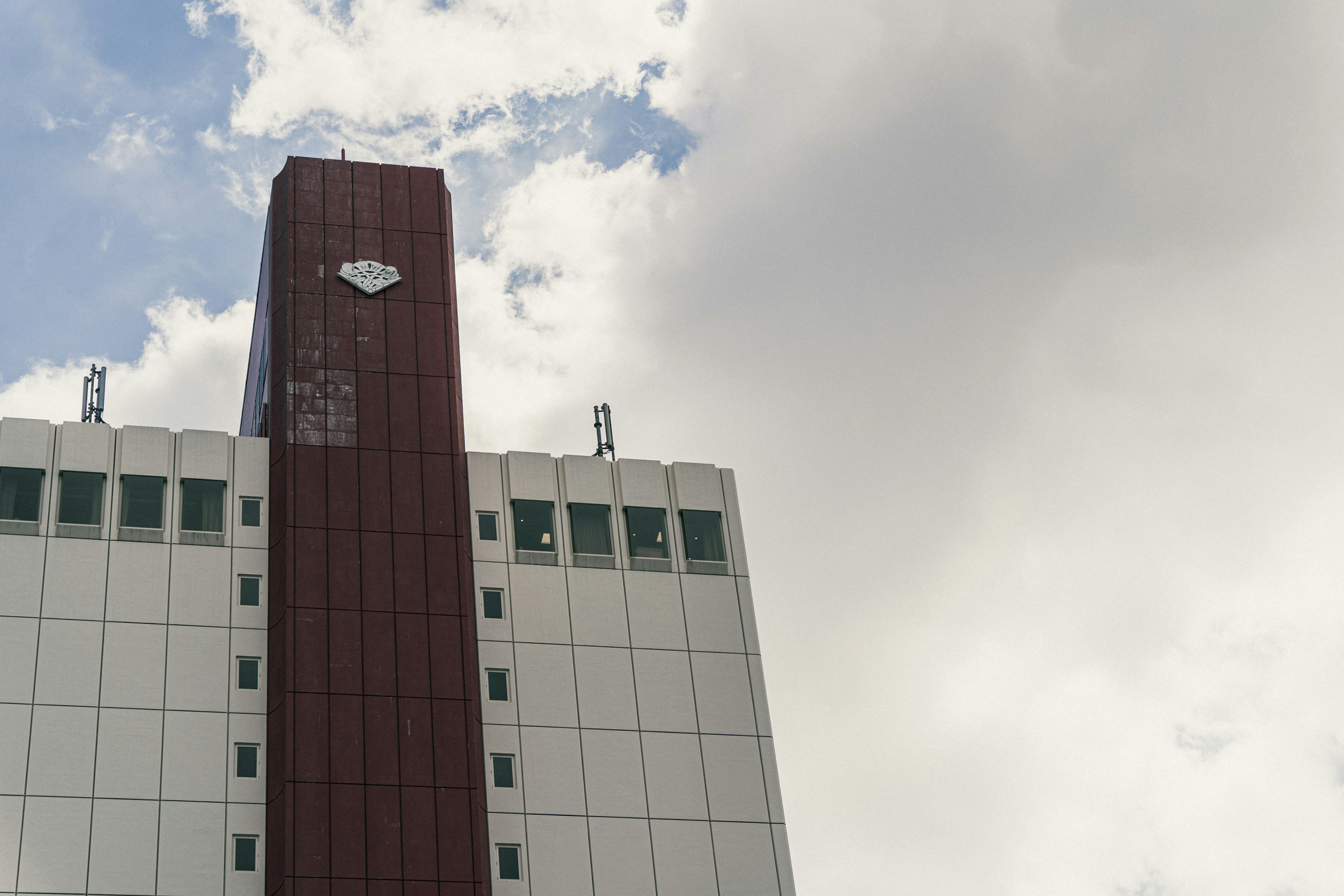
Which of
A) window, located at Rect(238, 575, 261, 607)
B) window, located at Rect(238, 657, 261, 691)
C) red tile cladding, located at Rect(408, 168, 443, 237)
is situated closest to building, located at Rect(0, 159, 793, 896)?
window, located at Rect(238, 575, 261, 607)

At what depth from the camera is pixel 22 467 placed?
71.4 meters

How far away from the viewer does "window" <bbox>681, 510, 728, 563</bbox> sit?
77938 millimetres

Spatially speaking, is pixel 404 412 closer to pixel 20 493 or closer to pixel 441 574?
pixel 441 574

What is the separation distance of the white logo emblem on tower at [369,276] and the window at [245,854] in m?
25.9

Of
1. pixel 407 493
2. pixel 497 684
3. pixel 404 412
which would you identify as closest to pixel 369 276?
pixel 404 412

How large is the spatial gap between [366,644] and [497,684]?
5.91m

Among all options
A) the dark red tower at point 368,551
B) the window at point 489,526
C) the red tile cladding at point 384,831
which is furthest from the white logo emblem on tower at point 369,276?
the red tile cladding at point 384,831

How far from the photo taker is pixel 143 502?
7238cm

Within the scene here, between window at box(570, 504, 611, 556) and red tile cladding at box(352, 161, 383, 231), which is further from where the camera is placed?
red tile cladding at box(352, 161, 383, 231)

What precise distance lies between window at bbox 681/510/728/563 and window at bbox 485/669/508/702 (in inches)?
419

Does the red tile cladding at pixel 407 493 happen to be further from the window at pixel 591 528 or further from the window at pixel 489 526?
the window at pixel 591 528

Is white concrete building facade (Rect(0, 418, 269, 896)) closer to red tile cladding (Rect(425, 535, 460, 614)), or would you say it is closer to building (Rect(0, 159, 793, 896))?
building (Rect(0, 159, 793, 896))

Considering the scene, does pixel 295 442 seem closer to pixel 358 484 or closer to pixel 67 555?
pixel 358 484

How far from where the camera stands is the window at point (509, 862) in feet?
221
